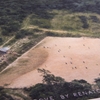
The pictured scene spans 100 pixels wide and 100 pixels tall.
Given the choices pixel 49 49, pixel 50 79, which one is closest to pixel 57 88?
pixel 50 79

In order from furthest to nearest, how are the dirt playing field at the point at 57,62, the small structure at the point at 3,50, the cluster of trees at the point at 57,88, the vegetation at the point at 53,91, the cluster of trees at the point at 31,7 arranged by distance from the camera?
the cluster of trees at the point at 31,7 → the small structure at the point at 3,50 → the dirt playing field at the point at 57,62 → the cluster of trees at the point at 57,88 → the vegetation at the point at 53,91

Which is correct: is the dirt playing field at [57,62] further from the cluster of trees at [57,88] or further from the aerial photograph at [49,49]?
the cluster of trees at [57,88]

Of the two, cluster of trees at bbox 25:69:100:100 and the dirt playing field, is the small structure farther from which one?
cluster of trees at bbox 25:69:100:100

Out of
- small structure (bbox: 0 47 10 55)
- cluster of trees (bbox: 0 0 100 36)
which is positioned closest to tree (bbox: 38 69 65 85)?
small structure (bbox: 0 47 10 55)

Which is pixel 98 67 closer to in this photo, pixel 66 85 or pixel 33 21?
pixel 66 85

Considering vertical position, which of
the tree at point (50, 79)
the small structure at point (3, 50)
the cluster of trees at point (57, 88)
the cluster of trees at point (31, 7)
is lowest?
the cluster of trees at point (57, 88)

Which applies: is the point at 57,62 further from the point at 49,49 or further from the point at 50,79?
the point at 50,79

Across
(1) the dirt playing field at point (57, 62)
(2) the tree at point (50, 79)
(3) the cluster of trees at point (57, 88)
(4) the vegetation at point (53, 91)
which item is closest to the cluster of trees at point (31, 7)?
(1) the dirt playing field at point (57, 62)

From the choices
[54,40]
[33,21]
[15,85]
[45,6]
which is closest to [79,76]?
[15,85]
